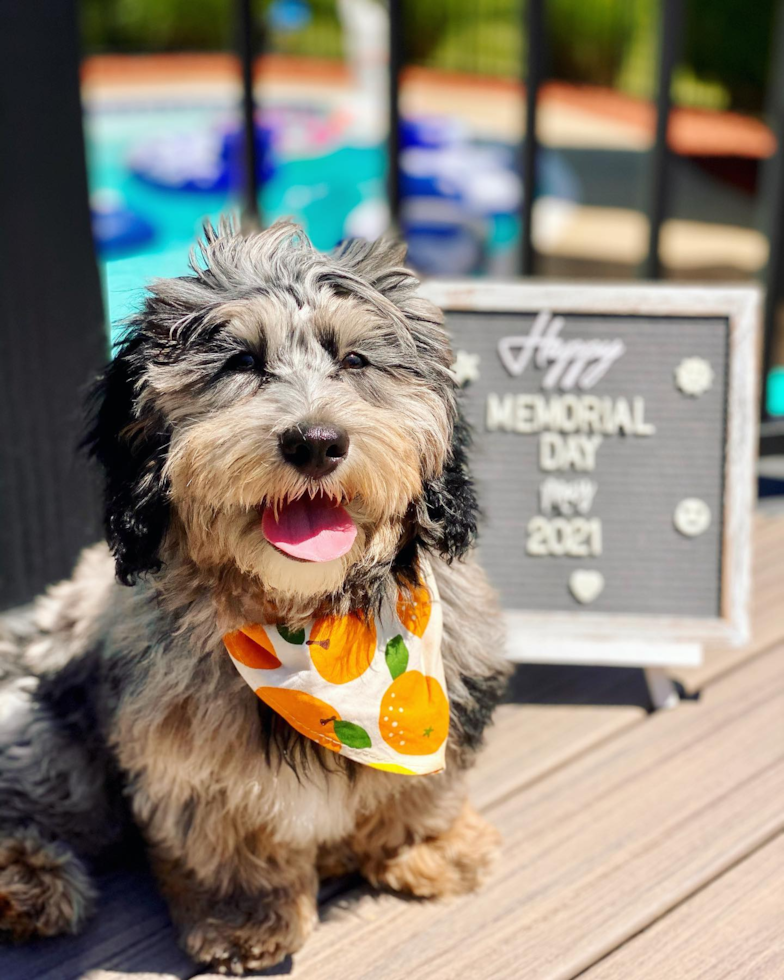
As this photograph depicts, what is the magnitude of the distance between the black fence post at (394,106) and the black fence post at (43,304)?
975mm

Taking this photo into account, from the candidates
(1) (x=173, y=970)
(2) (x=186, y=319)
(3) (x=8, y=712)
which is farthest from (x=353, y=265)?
(1) (x=173, y=970)

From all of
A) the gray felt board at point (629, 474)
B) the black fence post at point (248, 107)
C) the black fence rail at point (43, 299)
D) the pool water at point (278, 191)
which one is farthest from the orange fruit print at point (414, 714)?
the pool water at point (278, 191)

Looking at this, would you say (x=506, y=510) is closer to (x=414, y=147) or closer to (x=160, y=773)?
(x=160, y=773)

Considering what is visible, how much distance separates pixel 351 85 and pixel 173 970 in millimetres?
12605

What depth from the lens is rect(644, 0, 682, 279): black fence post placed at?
10.9 feet

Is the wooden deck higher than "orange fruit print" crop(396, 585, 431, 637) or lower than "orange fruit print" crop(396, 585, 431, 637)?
lower

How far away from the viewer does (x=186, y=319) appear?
5.42 feet

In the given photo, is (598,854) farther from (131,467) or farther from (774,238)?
(774,238)

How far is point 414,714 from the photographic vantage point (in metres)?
1.88

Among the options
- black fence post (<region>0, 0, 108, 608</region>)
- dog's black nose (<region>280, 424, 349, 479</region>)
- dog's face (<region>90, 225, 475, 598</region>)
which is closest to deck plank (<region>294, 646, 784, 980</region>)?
dog's face (<region>90, 225, 475, 598</region>)

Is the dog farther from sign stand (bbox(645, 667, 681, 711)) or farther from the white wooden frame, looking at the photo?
sign stand (bbox(645, 667, 681, 711))

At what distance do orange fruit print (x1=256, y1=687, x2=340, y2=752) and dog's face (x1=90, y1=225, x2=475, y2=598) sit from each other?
19 cm

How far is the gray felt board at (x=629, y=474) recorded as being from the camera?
2.59 metres

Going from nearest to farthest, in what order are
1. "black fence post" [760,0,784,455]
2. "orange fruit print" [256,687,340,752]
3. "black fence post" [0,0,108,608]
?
"orange fruit print" [256,687,340,752] < "black fence post" [0,0,108,608] < "black fence post" [760,0,784,455]
